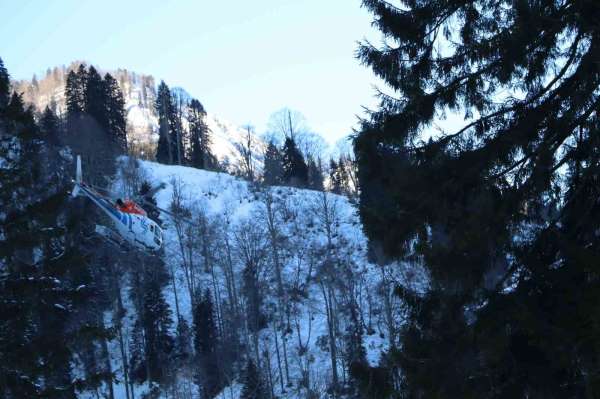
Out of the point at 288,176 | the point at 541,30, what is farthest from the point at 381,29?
the point at 288,176

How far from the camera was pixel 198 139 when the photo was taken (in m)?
64.8

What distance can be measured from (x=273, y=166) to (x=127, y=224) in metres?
34.0

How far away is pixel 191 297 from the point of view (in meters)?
36.1

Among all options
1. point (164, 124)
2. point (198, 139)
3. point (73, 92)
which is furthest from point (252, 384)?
point (73, 92)

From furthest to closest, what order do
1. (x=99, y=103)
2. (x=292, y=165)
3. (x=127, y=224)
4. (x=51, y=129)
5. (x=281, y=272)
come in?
(x=292, y=165) → (x=99, y=103) → (x=51, y=129) → (x=281, y=272) → (x=127, y=224)

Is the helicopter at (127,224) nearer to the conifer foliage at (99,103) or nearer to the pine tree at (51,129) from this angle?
the pine tree at (51,129)

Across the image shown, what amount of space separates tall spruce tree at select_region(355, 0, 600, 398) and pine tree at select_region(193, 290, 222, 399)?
2327cm

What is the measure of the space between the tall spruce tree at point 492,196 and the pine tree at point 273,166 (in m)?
45.2

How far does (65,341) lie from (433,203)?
7229 millimetres

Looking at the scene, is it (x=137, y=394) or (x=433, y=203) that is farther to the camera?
(x=137, y=394)

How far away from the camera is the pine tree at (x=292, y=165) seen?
59.0 meters

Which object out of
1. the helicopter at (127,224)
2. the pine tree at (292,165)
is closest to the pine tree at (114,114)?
the pine tree at (292,165)

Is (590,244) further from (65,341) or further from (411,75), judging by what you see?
(65,341)

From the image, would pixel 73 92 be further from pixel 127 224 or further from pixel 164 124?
pixel 127 224
